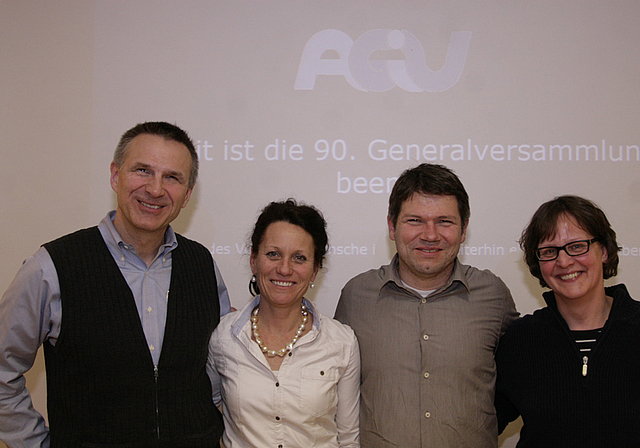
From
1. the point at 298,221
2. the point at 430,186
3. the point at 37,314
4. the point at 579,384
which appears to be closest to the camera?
the point at 37,314

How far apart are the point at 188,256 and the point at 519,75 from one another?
7.86 ft

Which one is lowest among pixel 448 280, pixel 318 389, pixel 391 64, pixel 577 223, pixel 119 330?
pixel 318 389

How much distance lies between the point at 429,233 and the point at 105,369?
135 centimetres

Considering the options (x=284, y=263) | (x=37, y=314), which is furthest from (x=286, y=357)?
(x=37, y=314)

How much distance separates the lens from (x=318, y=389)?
6.09 ft

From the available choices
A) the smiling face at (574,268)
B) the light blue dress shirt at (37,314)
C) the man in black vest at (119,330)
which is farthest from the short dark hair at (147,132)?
the smiling face at (574,268)

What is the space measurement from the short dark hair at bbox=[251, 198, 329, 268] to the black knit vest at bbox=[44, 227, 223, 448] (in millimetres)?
511

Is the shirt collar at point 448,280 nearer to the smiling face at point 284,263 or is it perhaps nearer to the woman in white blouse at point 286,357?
the woman in white blouse at point 286,357

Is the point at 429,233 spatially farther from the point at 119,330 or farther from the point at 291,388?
the point at 119,330

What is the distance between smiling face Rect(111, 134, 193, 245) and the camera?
1807 millimetres

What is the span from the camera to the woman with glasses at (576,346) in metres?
1.76

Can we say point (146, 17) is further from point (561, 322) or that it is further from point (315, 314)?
point (561, 322)

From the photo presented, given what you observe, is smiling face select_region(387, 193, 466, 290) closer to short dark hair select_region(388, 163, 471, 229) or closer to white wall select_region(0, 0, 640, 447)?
short dark hair select_region(388, 163, 471, 229)

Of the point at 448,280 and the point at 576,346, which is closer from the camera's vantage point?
the point at 576,346
